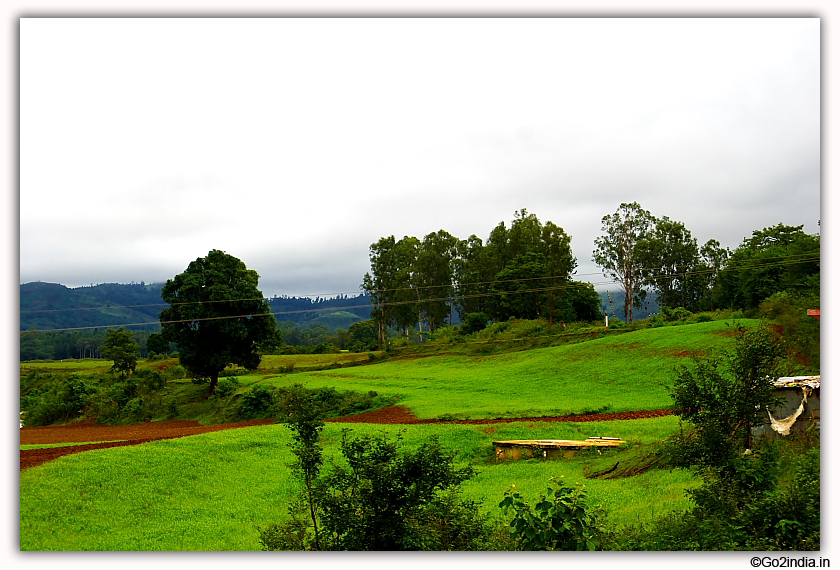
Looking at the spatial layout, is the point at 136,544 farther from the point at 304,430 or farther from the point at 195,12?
the point at 195,12

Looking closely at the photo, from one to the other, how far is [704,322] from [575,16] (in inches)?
952

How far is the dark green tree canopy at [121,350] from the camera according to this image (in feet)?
61.6

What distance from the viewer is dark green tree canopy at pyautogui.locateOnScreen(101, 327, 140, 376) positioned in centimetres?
1878

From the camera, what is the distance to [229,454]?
1103cm

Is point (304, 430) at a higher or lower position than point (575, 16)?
lower

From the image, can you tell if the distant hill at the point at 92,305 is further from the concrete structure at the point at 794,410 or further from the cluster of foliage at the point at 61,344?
the concrete structure at the point at 794,410

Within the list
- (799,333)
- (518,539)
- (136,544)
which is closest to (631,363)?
(799,333)

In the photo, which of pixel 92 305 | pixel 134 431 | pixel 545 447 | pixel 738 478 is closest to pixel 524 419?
pixel 545 447

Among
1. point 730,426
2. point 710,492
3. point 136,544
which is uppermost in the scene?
point 730,426

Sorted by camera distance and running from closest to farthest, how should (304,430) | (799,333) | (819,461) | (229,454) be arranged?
(304,430) < (819,461) < (229,454) < (799,333)

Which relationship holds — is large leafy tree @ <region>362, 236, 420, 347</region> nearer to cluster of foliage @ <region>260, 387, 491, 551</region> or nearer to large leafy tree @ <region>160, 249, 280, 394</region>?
large leafy tree @ <region>160, 249, 280, 394</region>

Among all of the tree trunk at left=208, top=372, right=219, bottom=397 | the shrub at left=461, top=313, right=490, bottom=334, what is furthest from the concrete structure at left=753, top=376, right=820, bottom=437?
the shrub at left=461, top=313, right=490, bottom=334

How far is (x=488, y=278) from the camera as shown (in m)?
38.0

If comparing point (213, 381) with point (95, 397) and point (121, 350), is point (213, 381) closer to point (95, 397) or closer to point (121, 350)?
point (121, 350)
